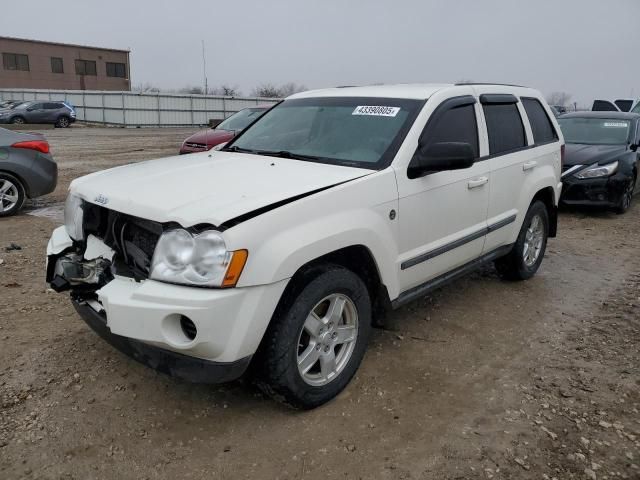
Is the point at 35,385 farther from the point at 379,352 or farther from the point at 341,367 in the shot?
the point at 379,352

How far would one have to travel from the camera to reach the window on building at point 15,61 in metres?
51.3

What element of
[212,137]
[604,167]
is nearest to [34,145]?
[212,137]

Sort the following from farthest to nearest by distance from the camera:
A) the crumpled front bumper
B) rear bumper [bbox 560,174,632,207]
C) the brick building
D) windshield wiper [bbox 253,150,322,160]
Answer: the brick building → rear bumper [bbox 560,174,632,207] → windshield wiper [bbox 253,150,322,160] → the crumpled front bumper

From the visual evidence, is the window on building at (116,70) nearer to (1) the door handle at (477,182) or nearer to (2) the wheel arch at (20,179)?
(2) the wheel arch at (20,179)

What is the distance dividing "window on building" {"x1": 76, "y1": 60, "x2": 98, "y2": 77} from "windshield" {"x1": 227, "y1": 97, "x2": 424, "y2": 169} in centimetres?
5790

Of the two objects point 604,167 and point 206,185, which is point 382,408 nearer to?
point 206,185

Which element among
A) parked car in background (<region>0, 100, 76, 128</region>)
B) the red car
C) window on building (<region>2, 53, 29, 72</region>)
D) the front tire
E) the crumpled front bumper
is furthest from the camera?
window on building (<region>2, 53, 29, 72</region>)

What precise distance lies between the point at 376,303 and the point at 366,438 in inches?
33.3

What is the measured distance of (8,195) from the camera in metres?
7.52

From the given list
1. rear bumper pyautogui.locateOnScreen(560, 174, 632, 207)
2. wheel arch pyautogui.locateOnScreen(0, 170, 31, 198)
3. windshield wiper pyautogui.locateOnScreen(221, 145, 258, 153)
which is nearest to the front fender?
windshield wiper pyautogui.locateOnScreen(221, 145, 258, 153)

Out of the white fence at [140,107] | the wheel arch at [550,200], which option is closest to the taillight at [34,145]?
the wheel arch at [550,200]

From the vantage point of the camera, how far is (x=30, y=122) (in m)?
28.5

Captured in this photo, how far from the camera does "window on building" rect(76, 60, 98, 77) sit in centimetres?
5484

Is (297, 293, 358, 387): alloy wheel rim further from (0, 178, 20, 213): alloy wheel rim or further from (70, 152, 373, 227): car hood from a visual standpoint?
(0, 178, 20, 213): alloy wheel rim
